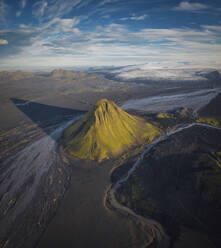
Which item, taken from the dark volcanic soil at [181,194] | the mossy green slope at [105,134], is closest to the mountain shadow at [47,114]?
the mossy green slope at [105,134]

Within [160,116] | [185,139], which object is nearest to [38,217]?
[185,139]

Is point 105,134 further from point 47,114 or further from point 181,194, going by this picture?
point 47,114

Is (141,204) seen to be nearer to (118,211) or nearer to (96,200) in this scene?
(118,211)

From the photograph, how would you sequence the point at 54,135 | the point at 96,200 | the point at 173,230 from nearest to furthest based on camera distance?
the point at 173,230 → the point at 96,200 → the point at 54,135

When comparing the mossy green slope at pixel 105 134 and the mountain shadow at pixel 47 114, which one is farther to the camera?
the mountain shadow at pixel 47 114

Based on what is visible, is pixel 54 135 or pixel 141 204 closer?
pixel 141 204

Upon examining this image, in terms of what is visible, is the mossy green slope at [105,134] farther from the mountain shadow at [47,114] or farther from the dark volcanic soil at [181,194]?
the mountain shadow at [47,114]
